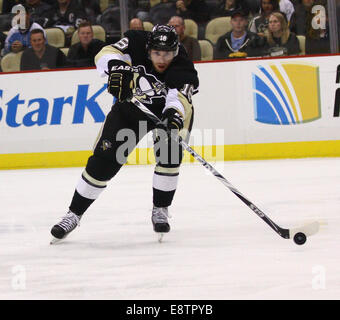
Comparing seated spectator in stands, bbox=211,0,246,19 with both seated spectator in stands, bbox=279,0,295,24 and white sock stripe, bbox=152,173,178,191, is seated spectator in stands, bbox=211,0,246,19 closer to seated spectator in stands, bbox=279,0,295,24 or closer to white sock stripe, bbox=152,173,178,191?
seated spectator in stands, bbox=279,0,295,24

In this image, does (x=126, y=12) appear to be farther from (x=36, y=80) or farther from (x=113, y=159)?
(x=113, y=159)

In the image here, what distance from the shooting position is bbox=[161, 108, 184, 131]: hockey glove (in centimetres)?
385

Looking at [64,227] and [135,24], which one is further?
[135,24]

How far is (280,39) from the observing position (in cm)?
743

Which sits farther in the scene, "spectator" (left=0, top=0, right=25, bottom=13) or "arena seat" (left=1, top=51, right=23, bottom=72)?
"spectator" (left=0, top=0, right=25, bottom=13)

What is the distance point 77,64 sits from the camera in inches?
299

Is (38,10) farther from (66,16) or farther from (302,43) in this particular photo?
(302,43)

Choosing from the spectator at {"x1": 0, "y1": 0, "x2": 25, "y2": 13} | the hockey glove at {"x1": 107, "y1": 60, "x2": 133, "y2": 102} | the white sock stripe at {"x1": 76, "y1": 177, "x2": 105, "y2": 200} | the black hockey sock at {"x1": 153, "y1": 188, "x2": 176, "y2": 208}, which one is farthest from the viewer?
the spectator at {"x1": 0, "y1": 0, "x2": 25, "y2": 13}

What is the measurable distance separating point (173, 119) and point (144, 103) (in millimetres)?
257

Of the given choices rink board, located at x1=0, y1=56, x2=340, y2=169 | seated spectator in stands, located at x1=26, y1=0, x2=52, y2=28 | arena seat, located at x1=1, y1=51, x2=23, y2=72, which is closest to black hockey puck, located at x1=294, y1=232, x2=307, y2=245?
rink board, located at x1=0, y1=56, x2=340, y2=169

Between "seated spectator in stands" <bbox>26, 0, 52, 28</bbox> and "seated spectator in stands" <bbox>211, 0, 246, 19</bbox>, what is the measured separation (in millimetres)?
1576

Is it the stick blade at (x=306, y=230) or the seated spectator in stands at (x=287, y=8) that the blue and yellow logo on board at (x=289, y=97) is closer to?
the seated spectator in stands at (x=287, y=8)

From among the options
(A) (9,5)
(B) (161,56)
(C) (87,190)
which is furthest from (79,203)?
(A) (9,5)
